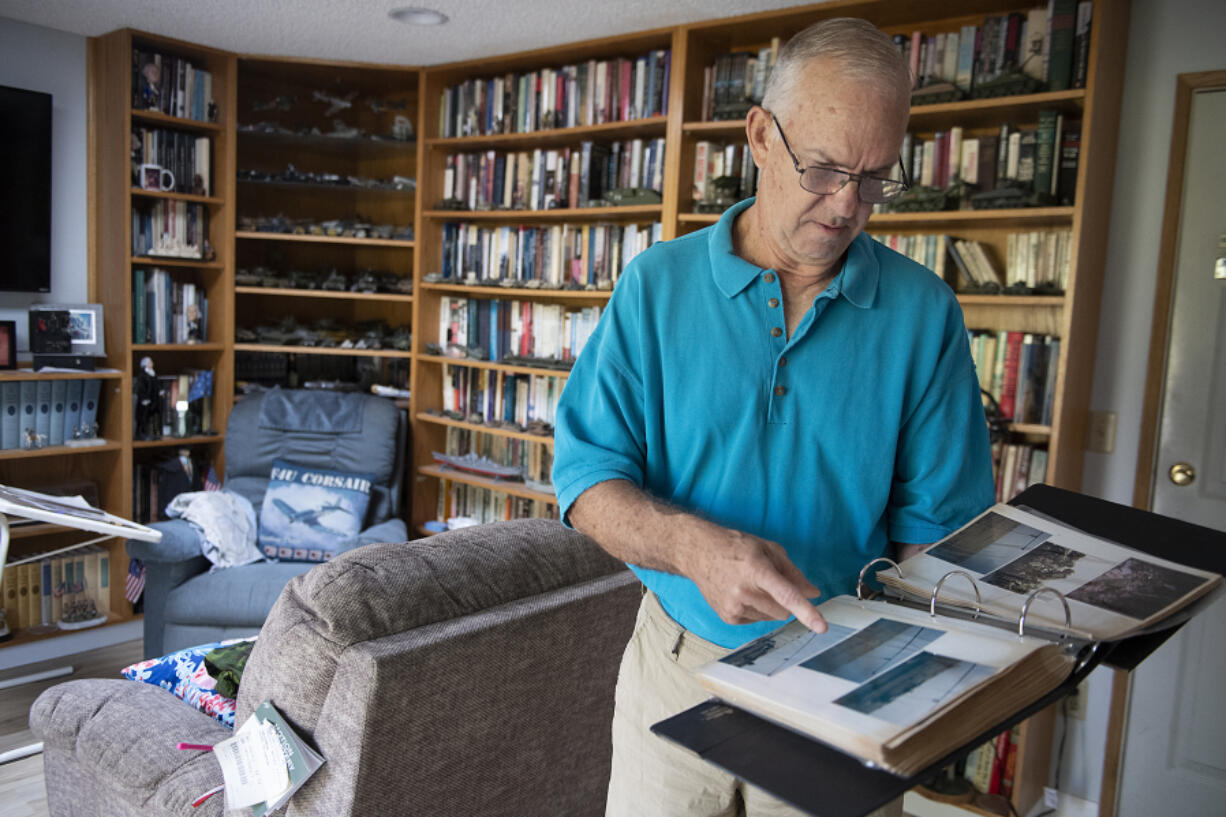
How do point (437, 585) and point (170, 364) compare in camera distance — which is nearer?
point (437, 585)

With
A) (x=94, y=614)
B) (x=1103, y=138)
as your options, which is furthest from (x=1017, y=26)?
(x=94, y=614)

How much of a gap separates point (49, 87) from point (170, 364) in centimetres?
124

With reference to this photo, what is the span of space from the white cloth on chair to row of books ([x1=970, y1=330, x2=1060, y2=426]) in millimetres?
2590

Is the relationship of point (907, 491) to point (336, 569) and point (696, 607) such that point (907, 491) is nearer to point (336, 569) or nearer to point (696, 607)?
point (696, 607)

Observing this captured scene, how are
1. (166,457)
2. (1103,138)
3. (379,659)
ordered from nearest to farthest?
1. (379,659)
2. (1103,138)
3. (166,457)

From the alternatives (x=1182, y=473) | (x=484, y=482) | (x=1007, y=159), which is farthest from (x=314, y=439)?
(x=1182, y=473)

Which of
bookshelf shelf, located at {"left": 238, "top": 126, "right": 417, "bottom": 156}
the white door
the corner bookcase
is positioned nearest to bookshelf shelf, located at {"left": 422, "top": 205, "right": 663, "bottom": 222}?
the corner bookcase

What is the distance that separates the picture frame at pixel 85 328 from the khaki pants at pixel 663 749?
326cm

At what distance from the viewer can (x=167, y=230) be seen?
12.7 feet

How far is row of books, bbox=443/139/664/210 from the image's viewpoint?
3.52m

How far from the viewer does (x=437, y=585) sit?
4.51 ft

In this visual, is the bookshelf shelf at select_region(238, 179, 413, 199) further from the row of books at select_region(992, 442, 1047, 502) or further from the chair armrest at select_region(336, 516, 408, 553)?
the row of books at select_region(992, 442, 1047, 502)

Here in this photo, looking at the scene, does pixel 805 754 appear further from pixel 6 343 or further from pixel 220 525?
pixel 6 343

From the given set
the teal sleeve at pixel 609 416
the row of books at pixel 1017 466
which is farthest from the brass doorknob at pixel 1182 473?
the teal sleeve at pixel 609 416
